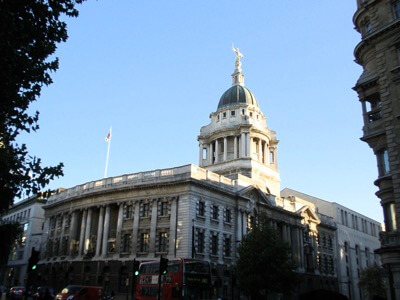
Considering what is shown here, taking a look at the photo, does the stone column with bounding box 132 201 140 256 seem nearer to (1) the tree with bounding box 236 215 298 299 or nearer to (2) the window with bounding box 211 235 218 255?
(2) the window with bounding box 211 235 218 255

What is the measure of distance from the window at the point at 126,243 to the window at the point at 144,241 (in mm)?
1944

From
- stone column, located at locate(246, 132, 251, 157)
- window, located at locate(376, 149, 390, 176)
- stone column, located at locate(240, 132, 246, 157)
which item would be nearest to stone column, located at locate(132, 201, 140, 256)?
stone column, located at locate(240, 132, 246, 157)

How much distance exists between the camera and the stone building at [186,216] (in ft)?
154

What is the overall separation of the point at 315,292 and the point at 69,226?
43891 millimetres

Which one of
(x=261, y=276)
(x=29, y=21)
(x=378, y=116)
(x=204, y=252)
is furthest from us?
(x=204, y=252)

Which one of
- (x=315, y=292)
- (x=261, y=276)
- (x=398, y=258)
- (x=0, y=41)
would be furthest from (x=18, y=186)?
(x=261, y=276)

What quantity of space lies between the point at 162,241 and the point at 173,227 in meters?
2.32

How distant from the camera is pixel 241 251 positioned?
42.7 m

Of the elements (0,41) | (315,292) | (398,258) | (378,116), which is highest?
(378,116)

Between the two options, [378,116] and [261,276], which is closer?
[378,116]

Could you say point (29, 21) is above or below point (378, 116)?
below

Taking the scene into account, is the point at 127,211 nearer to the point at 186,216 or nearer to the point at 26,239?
the point at 186,216

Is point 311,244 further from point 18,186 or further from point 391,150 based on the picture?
point 18,186

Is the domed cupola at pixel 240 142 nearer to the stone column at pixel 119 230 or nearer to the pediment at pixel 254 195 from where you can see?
the pediment at pixel 254 195
